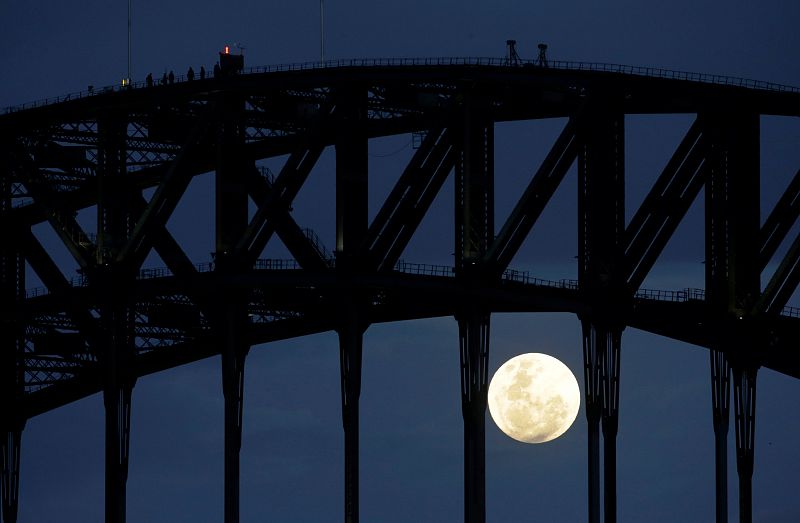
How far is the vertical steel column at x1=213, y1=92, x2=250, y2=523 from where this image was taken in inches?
4791

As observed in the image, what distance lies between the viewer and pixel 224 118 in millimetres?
122938

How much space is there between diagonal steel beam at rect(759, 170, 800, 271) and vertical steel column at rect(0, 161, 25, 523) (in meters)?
54.5

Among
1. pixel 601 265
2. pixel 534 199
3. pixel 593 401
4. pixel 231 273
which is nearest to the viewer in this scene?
pixel 593 401

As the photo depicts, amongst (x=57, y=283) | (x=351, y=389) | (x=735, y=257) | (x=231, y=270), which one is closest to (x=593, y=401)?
(x=735, y=257)

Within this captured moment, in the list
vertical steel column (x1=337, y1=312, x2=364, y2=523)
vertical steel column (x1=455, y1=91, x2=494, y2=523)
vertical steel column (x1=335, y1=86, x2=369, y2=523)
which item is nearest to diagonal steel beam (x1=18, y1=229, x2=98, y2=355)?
vertical steel column (x1=337, y1=312, x2=364, y2=523)

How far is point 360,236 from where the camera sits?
119 metres

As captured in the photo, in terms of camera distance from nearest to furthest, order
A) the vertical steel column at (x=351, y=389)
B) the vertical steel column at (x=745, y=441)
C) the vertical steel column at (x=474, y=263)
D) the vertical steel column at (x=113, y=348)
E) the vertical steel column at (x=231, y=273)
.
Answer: the vertical steel column at (x=745, y=441), the vertical steel column at (x=474, y=263), the vertical steel column at (x=351, y=389), the vertical steel column at (x=231, y=273), the vertical steel column at (x=113, y=348)

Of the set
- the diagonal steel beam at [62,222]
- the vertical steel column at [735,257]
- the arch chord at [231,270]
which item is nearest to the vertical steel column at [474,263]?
the vertical steel column at [735,257]

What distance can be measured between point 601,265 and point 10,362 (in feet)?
163

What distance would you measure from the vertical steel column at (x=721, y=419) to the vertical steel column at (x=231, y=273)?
3198 centimetres

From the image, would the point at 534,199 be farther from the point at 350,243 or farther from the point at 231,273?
the point at 231,273

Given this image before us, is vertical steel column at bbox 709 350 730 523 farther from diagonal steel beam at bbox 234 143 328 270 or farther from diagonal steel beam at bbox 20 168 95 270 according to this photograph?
diagonal steel beam at bbox 20 168 95 270

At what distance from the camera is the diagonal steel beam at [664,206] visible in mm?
104188

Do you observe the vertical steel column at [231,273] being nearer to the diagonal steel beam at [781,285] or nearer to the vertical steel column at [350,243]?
the vertical steel column at [350,243]
